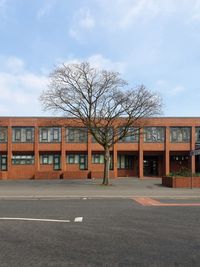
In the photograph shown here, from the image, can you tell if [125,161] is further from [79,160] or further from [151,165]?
[79,160]

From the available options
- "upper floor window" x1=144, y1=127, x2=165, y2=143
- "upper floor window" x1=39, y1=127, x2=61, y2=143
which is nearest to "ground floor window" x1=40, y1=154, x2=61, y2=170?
"upper floor window" x1=39, y1=127, x2=61, y2=143

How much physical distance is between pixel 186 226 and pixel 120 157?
2070 inches

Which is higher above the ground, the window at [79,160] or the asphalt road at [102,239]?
the window at [79,160]

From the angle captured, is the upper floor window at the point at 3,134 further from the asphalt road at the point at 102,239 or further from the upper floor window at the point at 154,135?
the asphalt road at the point at 102,239

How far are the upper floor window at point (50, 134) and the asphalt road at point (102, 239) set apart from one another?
150 ft

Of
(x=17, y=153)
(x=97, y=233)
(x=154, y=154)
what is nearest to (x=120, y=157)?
(x=154, y=154)

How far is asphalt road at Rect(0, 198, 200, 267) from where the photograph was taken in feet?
29.4

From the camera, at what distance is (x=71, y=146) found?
6338 cm

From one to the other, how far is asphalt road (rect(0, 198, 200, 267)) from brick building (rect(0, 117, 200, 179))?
45619 millimetres

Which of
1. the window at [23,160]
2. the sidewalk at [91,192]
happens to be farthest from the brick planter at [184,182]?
the window at [23,160]

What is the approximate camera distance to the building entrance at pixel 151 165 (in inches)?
2657

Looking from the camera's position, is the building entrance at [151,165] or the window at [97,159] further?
the building entrance at [151,165]

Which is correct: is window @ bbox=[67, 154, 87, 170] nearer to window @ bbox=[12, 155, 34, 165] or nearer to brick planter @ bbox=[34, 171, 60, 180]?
window @ bbox=[12, 155, 34, 165]

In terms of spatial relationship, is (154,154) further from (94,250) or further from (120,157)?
(94,250)
